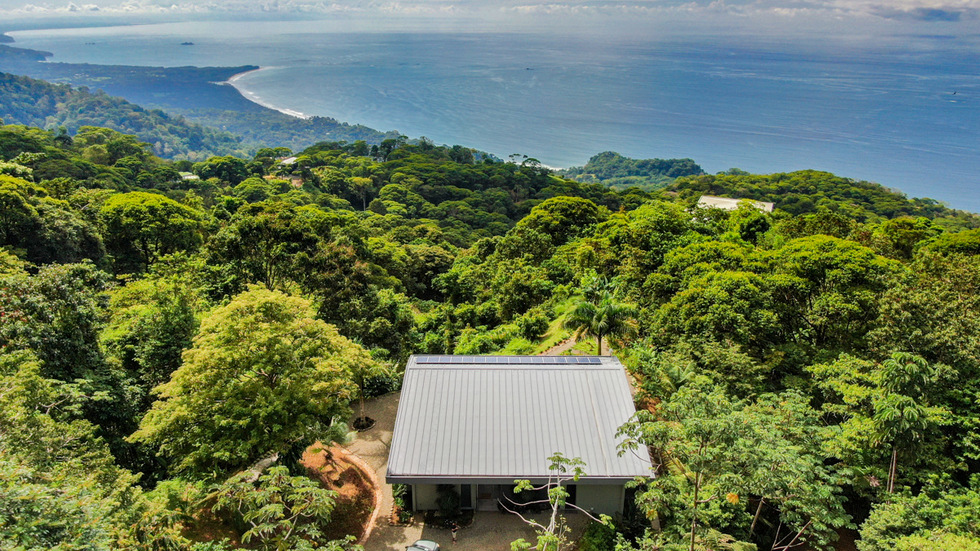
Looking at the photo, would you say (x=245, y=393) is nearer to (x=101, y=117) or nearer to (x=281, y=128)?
(x=281, y=128)

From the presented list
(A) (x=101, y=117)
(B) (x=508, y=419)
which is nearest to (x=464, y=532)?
(B) (x=508, y=419)

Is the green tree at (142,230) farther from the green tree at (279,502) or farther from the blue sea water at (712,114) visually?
the blue sea water at (712,114)

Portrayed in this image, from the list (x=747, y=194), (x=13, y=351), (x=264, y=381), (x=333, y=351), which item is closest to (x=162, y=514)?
(x=264, y=381)

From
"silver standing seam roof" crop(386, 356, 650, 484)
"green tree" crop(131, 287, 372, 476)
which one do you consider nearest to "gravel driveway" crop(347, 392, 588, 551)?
"silver standing seam roof" crop(386, 356, 650, 484)

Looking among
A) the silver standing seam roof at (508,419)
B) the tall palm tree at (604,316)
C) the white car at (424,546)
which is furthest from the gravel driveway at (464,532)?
the tall palm tree at (604,316)

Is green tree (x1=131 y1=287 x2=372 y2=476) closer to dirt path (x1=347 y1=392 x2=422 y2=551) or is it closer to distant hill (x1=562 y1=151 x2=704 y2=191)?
dirt path (x1=347 y1=392 x2=422 y2=551)

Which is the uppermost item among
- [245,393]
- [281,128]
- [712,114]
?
Answer: [712,114]
